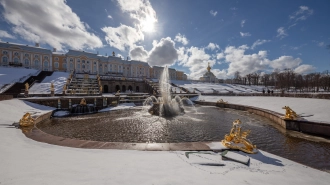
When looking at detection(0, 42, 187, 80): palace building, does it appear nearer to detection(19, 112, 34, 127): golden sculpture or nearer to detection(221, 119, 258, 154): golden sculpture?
detection(19, 112, 34, 127): golden sculpture

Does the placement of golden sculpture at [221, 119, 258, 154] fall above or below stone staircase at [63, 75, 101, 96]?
below

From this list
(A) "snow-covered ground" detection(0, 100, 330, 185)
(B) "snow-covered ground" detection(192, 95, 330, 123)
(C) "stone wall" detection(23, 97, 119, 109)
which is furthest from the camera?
(C) "stone wall" detection(23, 97, 119, 109)

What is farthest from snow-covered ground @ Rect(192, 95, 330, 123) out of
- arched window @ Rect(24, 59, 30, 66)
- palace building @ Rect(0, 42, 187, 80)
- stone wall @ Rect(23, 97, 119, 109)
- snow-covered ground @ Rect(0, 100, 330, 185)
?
arched window @ Rect(24, 59, 30, 66)

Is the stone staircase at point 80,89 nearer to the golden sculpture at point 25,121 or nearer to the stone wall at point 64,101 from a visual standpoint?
the stone wall at point 64,101

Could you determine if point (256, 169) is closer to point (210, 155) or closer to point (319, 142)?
point (210, 155)

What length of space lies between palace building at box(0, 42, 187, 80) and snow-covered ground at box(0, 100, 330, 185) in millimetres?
48791

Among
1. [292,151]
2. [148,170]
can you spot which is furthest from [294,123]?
[148,170]

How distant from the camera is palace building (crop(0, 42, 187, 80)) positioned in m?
42.6

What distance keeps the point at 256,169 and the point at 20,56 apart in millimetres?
63459

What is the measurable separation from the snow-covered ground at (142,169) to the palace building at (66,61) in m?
48.8

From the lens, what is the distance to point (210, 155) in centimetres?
447

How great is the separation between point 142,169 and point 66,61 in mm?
60260

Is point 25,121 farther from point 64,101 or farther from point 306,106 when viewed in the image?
point 306,106

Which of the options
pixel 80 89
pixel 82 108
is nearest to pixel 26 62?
pixel 80 89
